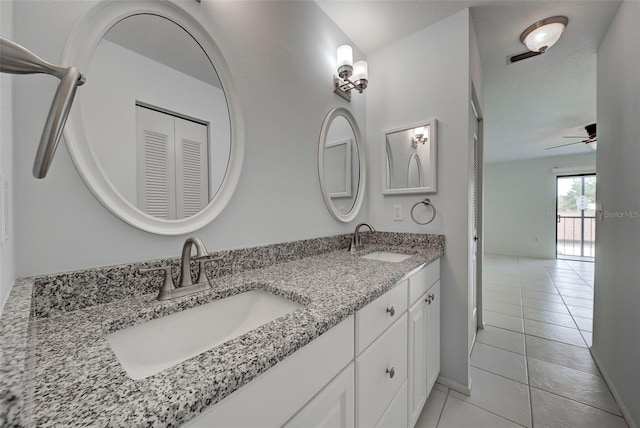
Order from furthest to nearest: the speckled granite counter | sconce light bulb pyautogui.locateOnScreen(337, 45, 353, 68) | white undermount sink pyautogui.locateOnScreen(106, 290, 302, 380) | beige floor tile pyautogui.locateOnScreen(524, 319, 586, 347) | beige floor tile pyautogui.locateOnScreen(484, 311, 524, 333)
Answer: beige floor tile pyautogui.locateOnScreen(484, 311, 524, 333) < beige floor tile pyautogui.locateOnScreen(524, 319, 586, 347) < sconce light bulb pyautogui.locateOnScreen(337, 45, 353, 68) < white undermount sink pyautogui.locateOnScreen(106, 290, 302, 380) < the speckled granite counter

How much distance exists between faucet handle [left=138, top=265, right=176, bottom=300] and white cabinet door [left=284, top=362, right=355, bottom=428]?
520 mm

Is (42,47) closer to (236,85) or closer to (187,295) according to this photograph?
(236,85)

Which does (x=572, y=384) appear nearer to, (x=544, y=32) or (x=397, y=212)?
(x=397, y=212)

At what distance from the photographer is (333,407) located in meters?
0.66

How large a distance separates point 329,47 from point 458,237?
4.97 ft

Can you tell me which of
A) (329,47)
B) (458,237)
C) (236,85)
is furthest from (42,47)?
(458,237)

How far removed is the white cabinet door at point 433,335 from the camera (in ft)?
4.54

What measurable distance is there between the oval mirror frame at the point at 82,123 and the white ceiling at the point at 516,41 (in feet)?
3.21

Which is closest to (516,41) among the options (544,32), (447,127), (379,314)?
(544,32)

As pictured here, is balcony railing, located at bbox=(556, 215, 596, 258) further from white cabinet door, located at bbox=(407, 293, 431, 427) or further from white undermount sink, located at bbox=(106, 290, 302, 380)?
white undermount sink, located at bbox=(106, 290, 302, 380)

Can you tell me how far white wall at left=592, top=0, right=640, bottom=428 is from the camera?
4.14ft

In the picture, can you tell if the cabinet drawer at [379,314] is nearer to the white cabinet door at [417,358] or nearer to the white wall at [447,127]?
the white cabinet door at [417,358]

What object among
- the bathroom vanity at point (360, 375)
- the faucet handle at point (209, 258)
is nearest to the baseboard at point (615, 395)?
the bathroom vanity at point (360, 375)

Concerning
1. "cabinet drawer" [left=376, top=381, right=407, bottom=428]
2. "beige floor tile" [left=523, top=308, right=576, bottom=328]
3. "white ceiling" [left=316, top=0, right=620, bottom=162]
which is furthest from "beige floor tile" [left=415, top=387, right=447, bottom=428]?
"white ceiling" [left=316, top=0, right=620, bottom=162]
